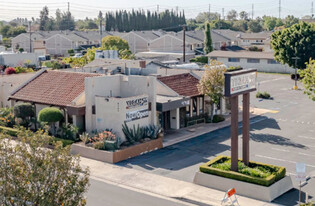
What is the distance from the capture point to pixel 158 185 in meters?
25.4

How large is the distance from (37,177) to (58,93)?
24.0 meters

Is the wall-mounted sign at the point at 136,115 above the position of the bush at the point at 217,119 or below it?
above

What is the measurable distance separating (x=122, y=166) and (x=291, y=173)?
33.7ft

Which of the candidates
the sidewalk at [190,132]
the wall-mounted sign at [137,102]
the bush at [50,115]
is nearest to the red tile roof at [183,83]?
the sidewalk at [190,132]

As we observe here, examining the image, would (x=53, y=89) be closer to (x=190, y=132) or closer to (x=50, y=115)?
(x=50, y=115)

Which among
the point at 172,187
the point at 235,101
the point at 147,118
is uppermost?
the point at 235,101

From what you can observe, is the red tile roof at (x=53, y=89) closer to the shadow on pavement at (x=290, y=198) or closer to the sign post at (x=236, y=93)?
the sign post at (x=236, y=93)

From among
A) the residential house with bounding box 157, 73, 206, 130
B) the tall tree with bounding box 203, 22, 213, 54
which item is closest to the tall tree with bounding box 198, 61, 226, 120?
the residential house with bounding box 157, 73, 206, 130

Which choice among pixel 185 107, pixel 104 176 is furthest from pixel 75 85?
pixel 104 176

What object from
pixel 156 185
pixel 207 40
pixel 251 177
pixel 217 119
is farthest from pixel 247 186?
pixel 207 40

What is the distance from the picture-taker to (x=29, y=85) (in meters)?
39.9

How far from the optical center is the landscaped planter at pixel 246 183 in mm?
23156

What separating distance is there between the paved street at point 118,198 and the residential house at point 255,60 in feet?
193

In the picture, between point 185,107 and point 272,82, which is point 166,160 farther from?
point 272,82
